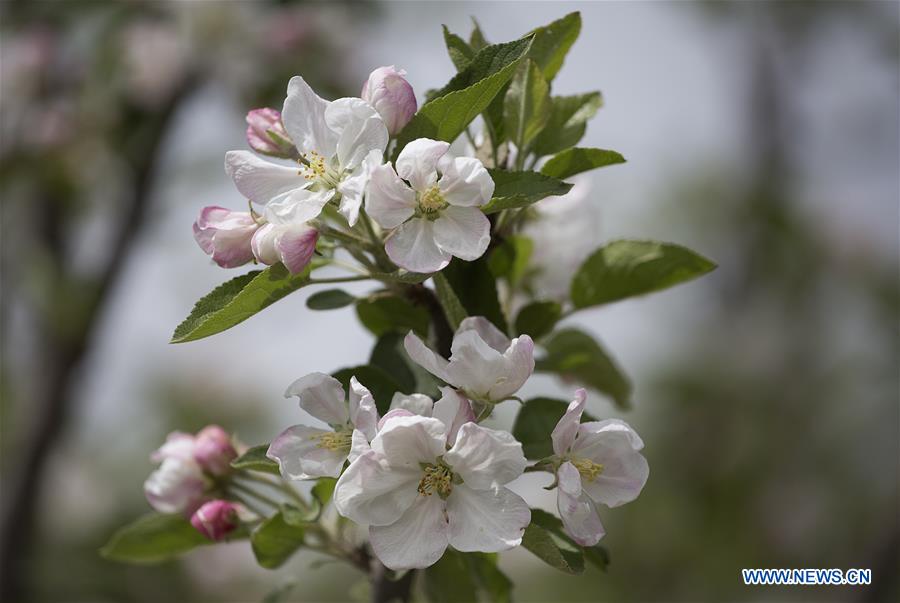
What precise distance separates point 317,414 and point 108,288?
1.87 metres

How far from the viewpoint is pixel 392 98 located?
76 cm

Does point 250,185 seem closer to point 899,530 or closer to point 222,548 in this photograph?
point 899,530

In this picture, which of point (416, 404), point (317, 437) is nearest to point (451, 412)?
→ point (416, 404)

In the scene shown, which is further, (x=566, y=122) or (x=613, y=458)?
(x=566, y=122)

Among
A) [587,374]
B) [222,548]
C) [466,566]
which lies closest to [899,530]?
[587,374]

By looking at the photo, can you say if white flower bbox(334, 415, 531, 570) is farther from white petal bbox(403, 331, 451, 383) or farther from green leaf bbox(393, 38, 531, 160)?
green leaf bbox(393, 38, 531, 160)

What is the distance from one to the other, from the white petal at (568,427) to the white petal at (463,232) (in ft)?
0.44

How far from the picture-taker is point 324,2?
2443mm

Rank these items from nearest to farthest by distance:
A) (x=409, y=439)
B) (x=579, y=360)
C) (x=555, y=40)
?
(x=409, y=439), (x=555, y=40), (x=579, y=360)

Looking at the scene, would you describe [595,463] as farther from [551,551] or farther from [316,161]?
[316,161]

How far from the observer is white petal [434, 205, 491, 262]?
0.73 metres

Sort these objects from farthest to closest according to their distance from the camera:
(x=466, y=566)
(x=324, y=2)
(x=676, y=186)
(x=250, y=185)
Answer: (x=676, y=186)
(x=324, y=2)
(x=466, y=566)
(x=250, y=185)

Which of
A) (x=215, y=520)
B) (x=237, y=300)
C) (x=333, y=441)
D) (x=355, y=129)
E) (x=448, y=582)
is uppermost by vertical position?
(x=355, y=129)

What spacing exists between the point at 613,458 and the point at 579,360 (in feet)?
0.87
